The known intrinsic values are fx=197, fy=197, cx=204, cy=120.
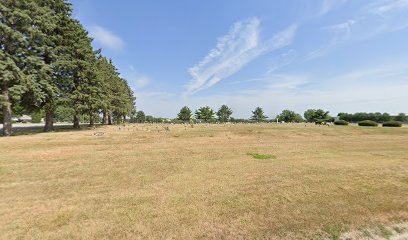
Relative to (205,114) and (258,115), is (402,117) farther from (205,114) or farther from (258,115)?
(205,114)

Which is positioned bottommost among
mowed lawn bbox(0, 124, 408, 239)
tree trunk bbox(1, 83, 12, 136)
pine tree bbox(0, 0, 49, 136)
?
mowed lawn bbox(0, 124, 408, 239)

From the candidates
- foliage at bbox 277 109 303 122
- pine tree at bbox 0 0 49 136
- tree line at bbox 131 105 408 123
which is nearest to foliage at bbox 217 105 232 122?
tree line at bbox 131 105 408 123

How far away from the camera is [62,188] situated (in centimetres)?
677

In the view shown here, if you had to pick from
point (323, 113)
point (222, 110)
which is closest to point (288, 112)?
point (323, 113)

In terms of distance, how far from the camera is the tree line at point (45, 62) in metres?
19.4

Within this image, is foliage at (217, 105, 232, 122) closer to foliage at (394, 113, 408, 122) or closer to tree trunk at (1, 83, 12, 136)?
foliage at (394, 113, 408, 122)

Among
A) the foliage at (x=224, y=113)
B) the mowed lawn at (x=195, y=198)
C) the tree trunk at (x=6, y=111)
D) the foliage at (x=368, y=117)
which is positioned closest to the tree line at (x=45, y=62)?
the tree trunk at (x=6, y=111)

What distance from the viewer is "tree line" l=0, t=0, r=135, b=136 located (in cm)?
1942

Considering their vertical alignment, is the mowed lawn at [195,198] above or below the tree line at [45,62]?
below

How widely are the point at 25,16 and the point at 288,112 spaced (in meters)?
95.6

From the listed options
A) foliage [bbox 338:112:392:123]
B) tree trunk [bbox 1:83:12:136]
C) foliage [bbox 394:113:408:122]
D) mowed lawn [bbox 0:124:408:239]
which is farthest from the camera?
foliage [bbox 338:112:392:123]

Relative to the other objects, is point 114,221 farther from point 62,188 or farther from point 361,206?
point 361,206

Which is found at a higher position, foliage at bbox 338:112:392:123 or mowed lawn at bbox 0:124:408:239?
foliage at bbox 338:112:392:123

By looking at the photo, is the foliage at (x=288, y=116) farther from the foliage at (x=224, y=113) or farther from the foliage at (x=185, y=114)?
the foliage at (x=185, y=114)
